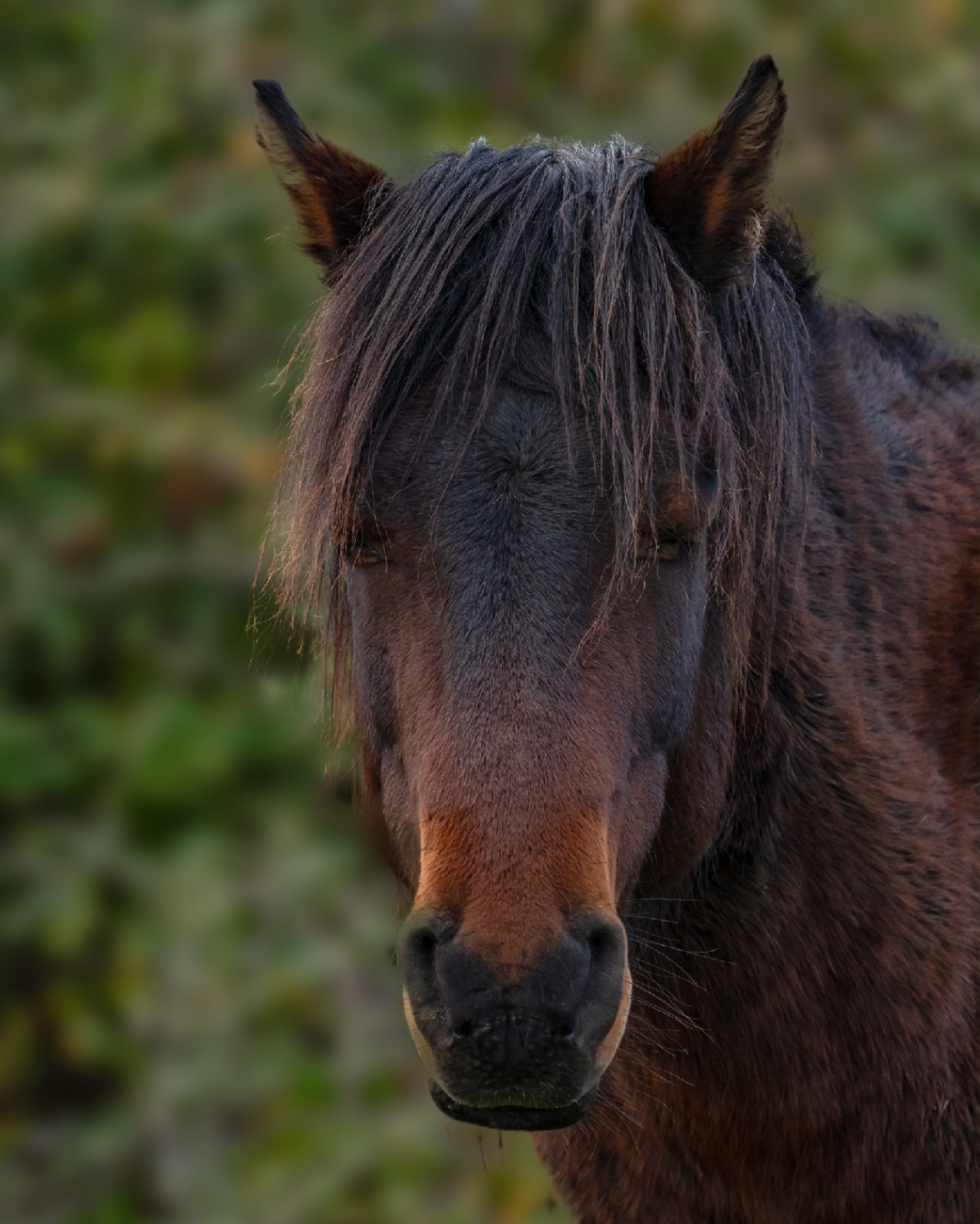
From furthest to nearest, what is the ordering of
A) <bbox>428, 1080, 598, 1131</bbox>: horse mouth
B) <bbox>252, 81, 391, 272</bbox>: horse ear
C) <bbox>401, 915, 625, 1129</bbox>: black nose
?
<bbox>252, 81, 391, 272</bbox>: horse ear < <bbox>428, 1080, 598, 1131</bbox>: horse mouth < <bbox>401, 915, 625, 1129</bbox>: black nose

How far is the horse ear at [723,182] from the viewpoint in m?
1.74

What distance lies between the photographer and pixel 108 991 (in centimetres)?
439

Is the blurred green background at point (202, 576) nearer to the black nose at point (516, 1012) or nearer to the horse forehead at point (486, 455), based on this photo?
the horse forehead at point (486, 455)

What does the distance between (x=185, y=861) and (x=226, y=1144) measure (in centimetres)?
94

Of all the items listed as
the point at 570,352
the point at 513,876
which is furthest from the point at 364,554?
the point at 513,876

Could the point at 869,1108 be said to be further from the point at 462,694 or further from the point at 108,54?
the point at 108,54

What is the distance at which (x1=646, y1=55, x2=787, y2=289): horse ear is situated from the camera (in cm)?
174

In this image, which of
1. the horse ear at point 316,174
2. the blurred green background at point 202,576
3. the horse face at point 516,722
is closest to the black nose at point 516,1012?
the horse face at point 516,722

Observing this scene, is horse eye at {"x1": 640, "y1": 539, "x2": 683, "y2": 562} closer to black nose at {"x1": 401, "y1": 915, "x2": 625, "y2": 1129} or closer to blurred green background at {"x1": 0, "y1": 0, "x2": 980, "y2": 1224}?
black nose at {"x1": 401, "y1": 915, "x2": 625, "y2": 1129}

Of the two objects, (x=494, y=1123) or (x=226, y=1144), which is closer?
(x=494, y=1123)

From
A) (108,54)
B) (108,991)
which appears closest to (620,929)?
(108,991)

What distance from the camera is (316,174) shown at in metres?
1.99

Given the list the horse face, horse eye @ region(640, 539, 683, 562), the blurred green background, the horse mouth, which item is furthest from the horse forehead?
the blurred green background

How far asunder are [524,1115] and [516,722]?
0.46 m
